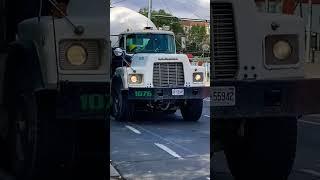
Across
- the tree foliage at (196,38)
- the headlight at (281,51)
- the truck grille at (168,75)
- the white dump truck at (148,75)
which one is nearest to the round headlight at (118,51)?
the white dump truck at (148,75)

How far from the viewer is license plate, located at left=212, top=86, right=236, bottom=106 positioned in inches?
68.7

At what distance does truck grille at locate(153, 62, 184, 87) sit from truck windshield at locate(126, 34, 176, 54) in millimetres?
60

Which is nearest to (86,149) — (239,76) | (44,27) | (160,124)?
(160,124)

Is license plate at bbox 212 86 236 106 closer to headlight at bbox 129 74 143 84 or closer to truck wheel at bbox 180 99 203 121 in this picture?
truck wheel at bbox 180 99 203 121

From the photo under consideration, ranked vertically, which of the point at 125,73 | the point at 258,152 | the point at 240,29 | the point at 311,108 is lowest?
the point at 258,152

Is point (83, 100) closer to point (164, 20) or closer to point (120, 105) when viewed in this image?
point (120, 105)

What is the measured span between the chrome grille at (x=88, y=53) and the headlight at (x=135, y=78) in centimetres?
11

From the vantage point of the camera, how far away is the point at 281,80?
1.79m

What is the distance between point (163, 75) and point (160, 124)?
0.56ft

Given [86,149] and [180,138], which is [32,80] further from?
[180,138]

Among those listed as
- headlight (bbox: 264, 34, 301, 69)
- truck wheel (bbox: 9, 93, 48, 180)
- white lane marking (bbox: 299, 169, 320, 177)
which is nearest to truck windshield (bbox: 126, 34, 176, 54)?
headlight (bbox: 264, 34, 301, 69)

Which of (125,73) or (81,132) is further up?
(125,73)

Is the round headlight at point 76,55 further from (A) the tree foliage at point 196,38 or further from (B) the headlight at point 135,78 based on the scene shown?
(A) the tree foliage at point 196,38

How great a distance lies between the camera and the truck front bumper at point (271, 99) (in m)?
1.80
